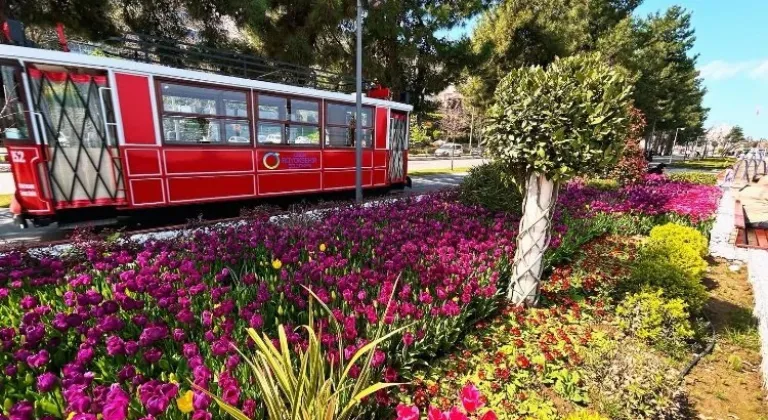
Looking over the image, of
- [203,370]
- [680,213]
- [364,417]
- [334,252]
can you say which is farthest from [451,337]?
[680,213]

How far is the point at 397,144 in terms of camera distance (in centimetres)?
1097

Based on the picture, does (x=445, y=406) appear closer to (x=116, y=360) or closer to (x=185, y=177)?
(x=116, y=360)

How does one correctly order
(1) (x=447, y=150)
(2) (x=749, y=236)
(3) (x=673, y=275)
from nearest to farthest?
1. (3) (x=673, y=275)
2. (2) (x=749, y=236)
3. (1) (x=447, y=150)

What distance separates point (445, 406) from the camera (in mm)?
2486

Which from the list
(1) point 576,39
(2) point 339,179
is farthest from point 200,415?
(1) point 576,39

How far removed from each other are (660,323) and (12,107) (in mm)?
9054

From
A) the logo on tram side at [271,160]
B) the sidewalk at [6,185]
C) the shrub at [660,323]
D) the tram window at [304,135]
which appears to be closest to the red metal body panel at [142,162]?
the logo on tram side at [271,160]

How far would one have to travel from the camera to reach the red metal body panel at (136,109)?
585 centimetres

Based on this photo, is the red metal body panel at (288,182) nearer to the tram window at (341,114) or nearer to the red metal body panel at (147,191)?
the tram window at (341,114)

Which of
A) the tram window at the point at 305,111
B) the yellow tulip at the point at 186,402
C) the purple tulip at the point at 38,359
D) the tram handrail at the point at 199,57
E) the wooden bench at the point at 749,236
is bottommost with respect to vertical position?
the wooden bench at the point at 749,236

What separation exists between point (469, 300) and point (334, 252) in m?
1.65

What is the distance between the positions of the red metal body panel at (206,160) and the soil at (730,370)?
24.6 feet

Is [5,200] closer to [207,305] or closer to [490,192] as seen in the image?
[207,305]

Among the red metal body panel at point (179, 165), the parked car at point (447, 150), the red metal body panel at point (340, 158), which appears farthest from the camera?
the parked car at point (447, 150)
